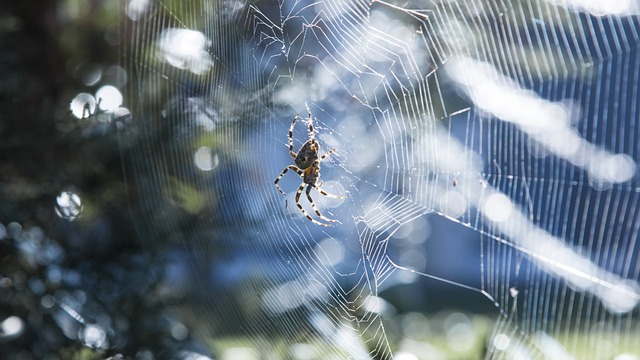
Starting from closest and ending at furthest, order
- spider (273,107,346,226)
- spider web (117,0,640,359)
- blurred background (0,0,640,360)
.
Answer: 1. blurred background (0,0,640,360)
2. spider web (117,0,640,359)
3. spider (273,107,346,226)

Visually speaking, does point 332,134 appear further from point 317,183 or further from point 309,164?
Result: point 317,183

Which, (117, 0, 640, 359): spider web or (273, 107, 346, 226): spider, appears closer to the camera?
(117, 0, 640, 359): spider web

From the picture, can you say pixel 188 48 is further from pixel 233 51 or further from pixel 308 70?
pixel 308 70

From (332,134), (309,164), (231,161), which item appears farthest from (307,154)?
(231,161)

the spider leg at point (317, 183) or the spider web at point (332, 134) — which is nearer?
the spider web at point (332, 134)

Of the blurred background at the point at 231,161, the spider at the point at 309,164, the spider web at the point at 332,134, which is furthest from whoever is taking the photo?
the spider at the point at 309,164

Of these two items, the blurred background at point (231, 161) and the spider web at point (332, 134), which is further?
the spider web at point (332, 134)

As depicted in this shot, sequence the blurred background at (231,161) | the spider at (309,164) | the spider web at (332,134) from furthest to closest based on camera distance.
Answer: the spider at (309,164), the spider web at (332,134), the blurred background at (231,161)

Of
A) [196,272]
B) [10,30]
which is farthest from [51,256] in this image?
[10,30]
